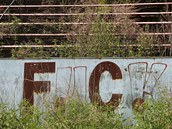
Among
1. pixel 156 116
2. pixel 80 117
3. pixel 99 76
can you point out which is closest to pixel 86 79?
pixel 99 76

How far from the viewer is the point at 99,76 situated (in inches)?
311

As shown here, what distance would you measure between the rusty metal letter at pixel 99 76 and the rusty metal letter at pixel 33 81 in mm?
823

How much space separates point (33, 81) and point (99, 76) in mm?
1312

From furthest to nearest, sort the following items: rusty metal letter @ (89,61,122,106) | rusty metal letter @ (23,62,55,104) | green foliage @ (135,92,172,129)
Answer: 1. rusty metal letter @ (23,62,55,104)
2. rusty metal letter @ (89,61,122,106)
3. green foliage @ (135,92,172,129)

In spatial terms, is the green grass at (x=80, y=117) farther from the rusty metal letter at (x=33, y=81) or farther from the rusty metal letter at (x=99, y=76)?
the rusty metal letter at (x=33, y=81)

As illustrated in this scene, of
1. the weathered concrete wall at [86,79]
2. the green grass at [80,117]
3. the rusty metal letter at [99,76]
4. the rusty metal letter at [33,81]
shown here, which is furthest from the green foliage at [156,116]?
the rusty metal letter at [33,81]

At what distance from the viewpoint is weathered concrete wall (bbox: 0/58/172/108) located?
25.4 feet

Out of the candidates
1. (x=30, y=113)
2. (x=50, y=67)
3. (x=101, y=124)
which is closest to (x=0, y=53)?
(x=50, y=67)

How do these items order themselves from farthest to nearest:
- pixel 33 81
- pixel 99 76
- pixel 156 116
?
pixel 33 81
pixel 99 76
pixel 156 116

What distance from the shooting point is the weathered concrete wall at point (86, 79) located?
7.75m

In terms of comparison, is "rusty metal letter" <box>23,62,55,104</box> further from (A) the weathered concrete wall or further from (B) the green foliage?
(B) the green foliage

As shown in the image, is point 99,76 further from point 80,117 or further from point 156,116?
point 156,116

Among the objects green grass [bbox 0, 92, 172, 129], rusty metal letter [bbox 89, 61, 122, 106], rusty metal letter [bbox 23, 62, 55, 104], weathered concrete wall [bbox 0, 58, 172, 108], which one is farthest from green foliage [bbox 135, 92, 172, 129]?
rusty metal letter [bbox 23, 62, 55, 104]

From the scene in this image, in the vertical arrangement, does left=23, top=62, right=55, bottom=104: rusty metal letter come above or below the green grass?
above
